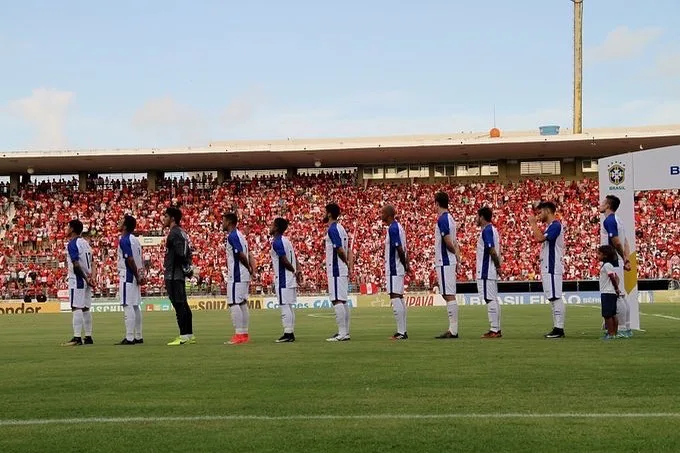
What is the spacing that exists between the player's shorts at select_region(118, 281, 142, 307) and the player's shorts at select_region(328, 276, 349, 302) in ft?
11.6

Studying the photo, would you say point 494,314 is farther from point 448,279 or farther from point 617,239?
point 617,239

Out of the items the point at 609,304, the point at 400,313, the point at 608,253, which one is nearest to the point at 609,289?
the point at 609,304

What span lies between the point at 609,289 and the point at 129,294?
8283mm

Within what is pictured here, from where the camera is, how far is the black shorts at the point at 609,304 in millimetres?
16375

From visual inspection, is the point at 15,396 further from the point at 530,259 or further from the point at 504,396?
the point at 530,259

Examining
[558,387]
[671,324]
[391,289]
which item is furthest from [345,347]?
[671,324]

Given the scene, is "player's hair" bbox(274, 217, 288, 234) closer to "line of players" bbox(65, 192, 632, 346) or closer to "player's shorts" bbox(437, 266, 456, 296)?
"line of players" bbox(65, 192, 632, 346)

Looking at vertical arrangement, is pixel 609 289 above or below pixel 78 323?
above

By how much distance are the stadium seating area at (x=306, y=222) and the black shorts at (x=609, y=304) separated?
30843mm

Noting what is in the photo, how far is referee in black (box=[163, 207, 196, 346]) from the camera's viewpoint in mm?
17297

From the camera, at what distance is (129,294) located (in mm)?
17828

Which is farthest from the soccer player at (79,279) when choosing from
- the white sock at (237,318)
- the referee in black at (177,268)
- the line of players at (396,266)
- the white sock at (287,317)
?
the white sock at (287,317)

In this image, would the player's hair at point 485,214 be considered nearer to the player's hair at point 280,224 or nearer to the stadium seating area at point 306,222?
the player's hair at point 280,224

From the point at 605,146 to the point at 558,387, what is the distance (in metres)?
48.0
